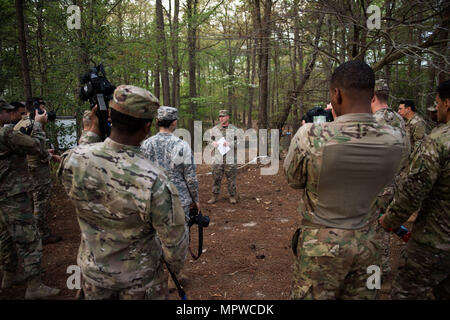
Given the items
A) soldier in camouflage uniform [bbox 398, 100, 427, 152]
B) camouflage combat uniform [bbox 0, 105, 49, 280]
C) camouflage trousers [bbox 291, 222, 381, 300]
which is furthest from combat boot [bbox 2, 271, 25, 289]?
soldier in camouflage uniform [bbox 398, 100, 427, 152]

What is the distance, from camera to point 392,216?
7.16ft

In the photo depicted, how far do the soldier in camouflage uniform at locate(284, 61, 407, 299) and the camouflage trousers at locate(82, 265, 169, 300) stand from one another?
3.00 ft

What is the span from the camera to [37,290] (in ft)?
10.0

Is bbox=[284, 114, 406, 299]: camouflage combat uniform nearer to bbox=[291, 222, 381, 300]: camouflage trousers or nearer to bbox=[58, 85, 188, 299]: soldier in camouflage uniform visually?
bbox=[291, 222, 381, 300]: camouflage trousers

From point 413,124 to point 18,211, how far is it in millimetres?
6951

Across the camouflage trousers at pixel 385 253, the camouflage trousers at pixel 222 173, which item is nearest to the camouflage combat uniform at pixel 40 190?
the camouflage trousers at pixel 222 173

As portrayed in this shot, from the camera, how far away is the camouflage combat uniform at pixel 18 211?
3.03 metres

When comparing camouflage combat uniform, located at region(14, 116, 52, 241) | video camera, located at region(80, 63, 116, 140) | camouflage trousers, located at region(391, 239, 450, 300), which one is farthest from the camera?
camouflage combat uniform, located at region(14, 116, 52, 241)

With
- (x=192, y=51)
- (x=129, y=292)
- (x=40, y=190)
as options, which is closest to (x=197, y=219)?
(x=129, y=292)

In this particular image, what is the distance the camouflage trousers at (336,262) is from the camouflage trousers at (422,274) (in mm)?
699

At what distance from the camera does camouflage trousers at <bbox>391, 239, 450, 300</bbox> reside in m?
2.12

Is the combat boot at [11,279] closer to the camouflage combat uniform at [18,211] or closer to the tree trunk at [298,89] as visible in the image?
the camouflage combat uniform at [18,211]

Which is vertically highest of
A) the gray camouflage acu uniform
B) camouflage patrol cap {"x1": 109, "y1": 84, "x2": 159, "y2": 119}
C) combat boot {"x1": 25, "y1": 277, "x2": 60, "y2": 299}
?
camouflage patrol cap {"x1": 109, "y1": 84, "x2": 159, "y2": 119}

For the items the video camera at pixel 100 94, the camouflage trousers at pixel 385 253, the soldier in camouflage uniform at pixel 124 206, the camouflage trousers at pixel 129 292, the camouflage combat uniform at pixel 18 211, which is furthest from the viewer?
the camouflage trousers at pixel 385 253
